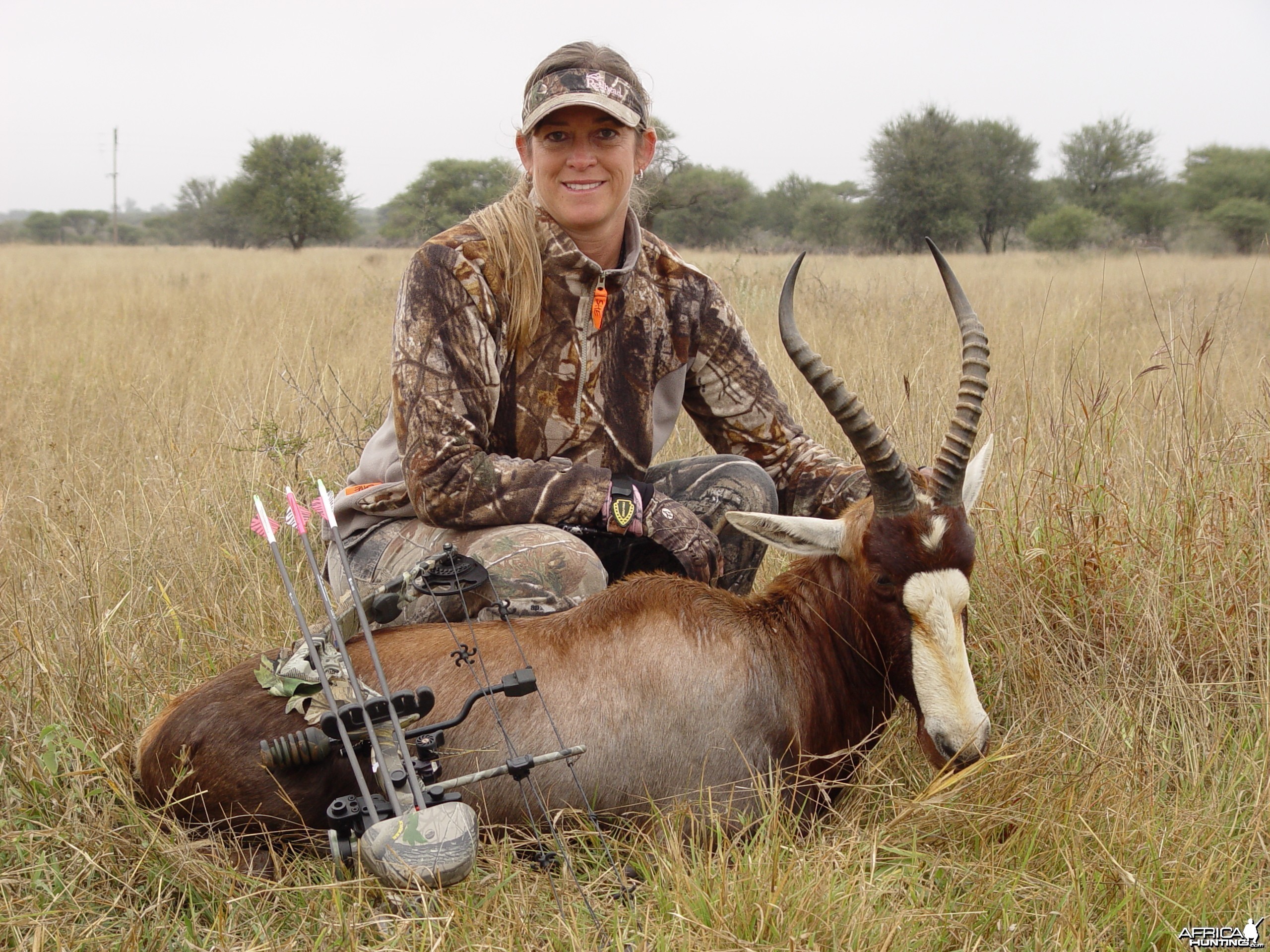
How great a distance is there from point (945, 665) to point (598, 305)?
1802mm

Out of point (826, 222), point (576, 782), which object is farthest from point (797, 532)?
point (826, 222)

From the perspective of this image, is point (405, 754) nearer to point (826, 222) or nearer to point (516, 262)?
point (516, 262)

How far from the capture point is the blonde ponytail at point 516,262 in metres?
3.51

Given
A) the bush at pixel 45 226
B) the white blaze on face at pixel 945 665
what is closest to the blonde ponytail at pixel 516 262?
the white blaze on face at pixel 945 665

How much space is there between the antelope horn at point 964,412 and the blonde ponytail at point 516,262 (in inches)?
52.8

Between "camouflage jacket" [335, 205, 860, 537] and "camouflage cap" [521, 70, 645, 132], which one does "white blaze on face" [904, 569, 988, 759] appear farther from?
"camouflage cap" [521, 70, 645, 132]

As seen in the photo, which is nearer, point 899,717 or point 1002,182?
point 899,717

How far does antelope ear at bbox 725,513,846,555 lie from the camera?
2.81 m

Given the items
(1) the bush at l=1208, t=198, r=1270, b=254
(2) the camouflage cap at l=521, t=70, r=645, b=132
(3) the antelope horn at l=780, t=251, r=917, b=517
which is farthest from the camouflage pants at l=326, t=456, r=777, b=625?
(1) the bush at l=1208, t=198, r=1270, b=254

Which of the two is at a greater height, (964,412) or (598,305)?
(598,305)

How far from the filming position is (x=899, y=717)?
320 cm

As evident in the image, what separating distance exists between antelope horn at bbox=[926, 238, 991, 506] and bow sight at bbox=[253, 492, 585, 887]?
48.9 inches

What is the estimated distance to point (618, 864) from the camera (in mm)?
2533

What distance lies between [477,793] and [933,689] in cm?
124
